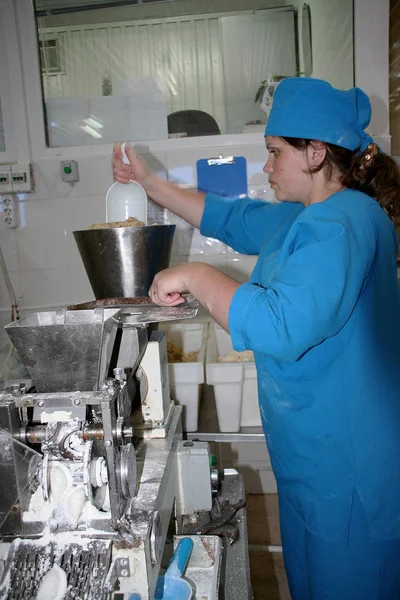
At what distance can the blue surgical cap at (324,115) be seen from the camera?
954mm

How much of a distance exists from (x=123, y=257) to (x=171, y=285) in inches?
7.0

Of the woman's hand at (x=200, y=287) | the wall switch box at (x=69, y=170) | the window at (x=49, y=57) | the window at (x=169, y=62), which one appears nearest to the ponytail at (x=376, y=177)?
the woman's hand at (x=200, y=287)

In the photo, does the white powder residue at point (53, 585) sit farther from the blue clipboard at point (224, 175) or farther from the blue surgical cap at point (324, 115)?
the blue clipboard at point (224, 175)

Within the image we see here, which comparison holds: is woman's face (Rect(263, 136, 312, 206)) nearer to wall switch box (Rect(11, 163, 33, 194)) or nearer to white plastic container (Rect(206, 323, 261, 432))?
white plastic container (Rect(206, 323, 261, 432))

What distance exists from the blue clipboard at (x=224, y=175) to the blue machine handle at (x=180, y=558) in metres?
1.67

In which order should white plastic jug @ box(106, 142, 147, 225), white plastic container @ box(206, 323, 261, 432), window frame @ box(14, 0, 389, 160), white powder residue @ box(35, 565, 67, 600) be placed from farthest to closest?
1. window frame @ box(14, 0, 389, 160)
2. white plastic container @ box(206, 323, 261, 432)
3. white plastic jug @ box(106, 142, 147, 225)
4. white powder residue @ box(35, 565, 67, 600)

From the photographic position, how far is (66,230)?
229cm

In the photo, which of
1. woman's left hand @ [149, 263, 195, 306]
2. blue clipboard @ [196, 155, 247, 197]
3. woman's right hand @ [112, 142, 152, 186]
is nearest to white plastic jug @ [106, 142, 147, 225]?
woman's right hand @ [112, 142, 152, 186]

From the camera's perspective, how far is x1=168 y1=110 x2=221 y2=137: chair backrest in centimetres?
229

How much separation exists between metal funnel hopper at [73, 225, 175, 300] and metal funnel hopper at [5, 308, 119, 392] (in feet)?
1.06

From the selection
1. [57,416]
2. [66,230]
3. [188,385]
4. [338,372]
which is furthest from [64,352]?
[66,230]

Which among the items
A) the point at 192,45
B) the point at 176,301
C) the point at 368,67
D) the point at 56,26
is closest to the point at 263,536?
the point at 176,301

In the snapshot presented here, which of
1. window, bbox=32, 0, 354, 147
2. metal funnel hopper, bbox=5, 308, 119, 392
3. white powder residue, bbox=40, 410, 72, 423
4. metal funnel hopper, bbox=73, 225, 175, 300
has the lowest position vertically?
white powder residue, bbox=40, 410, 72, 423

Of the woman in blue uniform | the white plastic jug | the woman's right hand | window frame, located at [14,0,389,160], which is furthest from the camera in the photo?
window frame, located at [14,0,389,160]
